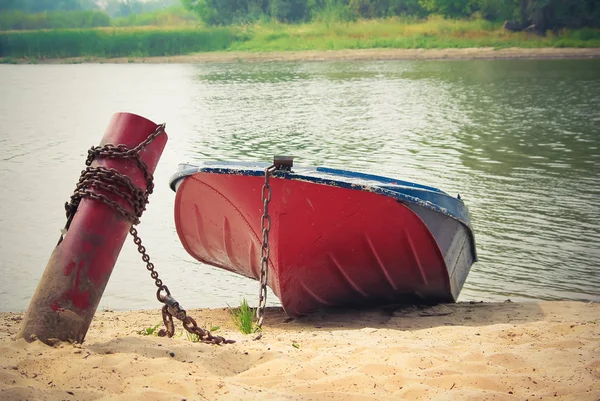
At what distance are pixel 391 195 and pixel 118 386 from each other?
258 centimetres

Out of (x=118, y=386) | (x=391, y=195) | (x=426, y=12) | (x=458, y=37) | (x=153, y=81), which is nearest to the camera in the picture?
(x=118, y=386)

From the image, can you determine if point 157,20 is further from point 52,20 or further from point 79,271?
point 79,271

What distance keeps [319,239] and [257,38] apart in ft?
165

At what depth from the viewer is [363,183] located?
5781mm

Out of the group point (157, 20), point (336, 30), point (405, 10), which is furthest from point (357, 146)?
point (157, 20)

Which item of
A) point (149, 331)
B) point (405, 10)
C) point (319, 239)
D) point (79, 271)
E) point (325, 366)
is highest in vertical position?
point (405, 10)

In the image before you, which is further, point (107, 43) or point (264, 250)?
point (107, 43)

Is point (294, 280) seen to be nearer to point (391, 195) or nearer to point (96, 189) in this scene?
point (391, 195)

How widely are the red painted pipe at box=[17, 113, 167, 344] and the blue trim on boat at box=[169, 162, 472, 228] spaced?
138cm

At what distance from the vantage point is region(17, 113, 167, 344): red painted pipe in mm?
4402

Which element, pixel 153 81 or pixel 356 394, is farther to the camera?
pixel 153 81

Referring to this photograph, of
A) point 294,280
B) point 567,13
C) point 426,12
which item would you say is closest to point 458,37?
point 567,13

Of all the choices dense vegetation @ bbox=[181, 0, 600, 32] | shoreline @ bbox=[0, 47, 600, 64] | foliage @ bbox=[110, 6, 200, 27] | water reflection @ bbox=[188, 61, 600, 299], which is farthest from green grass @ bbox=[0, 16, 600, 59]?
foliage @ bbox=[110, 6, 200, 27]

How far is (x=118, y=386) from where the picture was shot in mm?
3924
